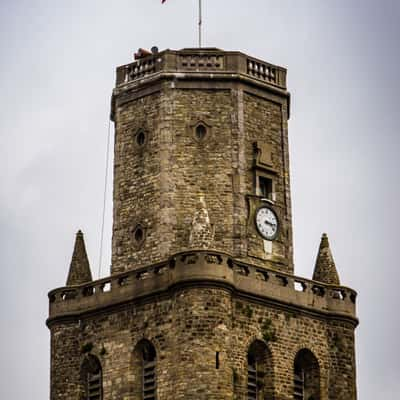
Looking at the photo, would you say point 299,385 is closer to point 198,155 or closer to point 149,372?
point 149,372

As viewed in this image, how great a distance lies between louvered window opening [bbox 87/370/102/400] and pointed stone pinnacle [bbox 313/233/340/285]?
8.06 meters

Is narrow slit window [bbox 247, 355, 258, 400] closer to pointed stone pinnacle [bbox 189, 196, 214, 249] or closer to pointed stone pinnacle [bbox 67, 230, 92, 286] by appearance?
pointed stone pinnacle [bbox 189, 196, 214, 249]

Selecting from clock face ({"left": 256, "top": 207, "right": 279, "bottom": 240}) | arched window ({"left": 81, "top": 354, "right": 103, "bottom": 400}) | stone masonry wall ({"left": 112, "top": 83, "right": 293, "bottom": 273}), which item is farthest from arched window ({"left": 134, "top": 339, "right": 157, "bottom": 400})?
clock face ({"left": 256, "top": 207, "right": 279, "bottom": 240})

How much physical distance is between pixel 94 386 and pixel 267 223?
25.4ft

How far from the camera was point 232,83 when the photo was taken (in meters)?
86.1

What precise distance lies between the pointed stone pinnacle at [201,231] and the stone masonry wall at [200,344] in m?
1.52

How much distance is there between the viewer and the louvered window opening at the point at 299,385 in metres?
83.6

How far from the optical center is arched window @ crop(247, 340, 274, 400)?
82.4 meters

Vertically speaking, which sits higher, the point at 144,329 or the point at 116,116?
the point at 116,116

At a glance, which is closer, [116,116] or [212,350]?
[212,350]

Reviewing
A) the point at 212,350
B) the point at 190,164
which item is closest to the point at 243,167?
the point at 190,164

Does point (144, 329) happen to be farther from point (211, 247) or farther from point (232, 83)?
point (232, 83)

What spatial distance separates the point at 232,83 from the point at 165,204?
4.92 m

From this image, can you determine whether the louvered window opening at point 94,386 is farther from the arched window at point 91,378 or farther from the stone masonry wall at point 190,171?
the stone masonry wall at point 190,171
